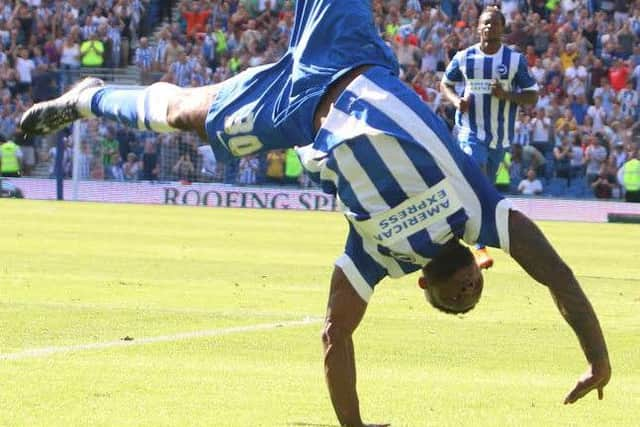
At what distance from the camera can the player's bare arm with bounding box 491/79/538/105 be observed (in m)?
15.7

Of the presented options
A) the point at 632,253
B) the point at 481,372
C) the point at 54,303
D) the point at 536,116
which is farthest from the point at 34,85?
the point at 481,372

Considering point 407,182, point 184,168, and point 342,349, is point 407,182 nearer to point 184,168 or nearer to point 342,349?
point 342,349

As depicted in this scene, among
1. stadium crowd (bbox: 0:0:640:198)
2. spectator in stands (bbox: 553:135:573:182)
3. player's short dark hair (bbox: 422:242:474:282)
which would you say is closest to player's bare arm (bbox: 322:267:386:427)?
player's short dark hair (bbox: 422:242:474:282)

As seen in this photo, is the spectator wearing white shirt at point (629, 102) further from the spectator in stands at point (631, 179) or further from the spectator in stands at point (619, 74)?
the spectator in stands at point (631, 179)

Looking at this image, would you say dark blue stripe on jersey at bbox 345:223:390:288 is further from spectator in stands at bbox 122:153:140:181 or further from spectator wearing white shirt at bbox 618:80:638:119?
spectator in stands at bbox 122:153:140:181

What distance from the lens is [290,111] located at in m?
7.13

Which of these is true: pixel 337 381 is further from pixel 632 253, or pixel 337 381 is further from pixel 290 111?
pixel 632 253

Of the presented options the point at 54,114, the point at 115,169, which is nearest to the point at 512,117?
the point at 54,114

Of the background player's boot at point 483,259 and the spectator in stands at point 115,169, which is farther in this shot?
the spectator in stands at point 115,169

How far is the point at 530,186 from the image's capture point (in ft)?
97.6

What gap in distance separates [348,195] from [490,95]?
990 centimetres

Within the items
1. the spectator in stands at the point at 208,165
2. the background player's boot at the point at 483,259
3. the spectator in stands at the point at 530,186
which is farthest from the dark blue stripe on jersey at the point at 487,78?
the spectator in stands at the point at 208,165

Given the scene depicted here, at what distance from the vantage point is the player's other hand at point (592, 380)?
6.16 metres

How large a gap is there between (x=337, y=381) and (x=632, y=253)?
13.6 meters
